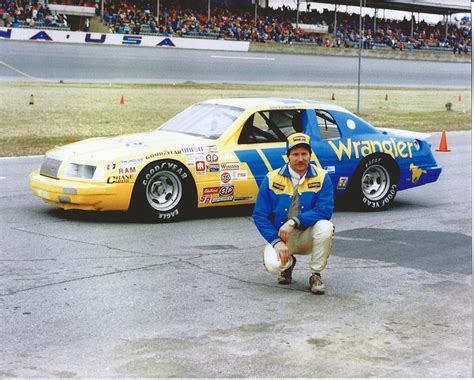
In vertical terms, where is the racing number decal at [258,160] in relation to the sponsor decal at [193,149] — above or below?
below

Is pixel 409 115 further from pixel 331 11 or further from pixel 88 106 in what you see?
pixel 331 11

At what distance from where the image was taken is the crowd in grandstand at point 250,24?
43.0 metres

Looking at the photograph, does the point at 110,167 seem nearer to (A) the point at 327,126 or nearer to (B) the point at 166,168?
(B) the point at 166,168

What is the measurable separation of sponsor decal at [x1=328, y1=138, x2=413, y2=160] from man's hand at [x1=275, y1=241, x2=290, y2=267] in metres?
4.22

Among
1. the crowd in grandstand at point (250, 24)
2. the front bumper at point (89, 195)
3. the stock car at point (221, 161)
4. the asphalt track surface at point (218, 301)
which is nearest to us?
the asphalt track surface at point (218, 301)

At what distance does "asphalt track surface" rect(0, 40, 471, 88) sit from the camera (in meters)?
36.6

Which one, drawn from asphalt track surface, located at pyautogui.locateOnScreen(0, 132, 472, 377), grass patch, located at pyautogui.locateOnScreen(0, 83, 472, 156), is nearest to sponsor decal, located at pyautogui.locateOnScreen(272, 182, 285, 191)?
asphalt track surface, located at pyautogui.locateOnScreen(0, 132, 472, 377)

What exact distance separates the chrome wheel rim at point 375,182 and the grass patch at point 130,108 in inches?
315

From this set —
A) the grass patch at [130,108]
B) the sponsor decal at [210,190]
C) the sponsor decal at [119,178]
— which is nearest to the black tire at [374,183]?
the sponsor decal at [210,190]

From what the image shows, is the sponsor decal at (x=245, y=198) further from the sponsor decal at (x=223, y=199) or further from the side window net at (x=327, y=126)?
the side window net at (x=327, y=126)

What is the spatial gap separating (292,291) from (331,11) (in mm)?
50447

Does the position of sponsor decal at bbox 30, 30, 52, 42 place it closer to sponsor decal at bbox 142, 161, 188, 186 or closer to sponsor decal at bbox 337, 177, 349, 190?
sponsor decal at bbox 337, 177, 349, 190

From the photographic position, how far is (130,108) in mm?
27766

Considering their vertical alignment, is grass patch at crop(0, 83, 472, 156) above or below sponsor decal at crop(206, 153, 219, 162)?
below
